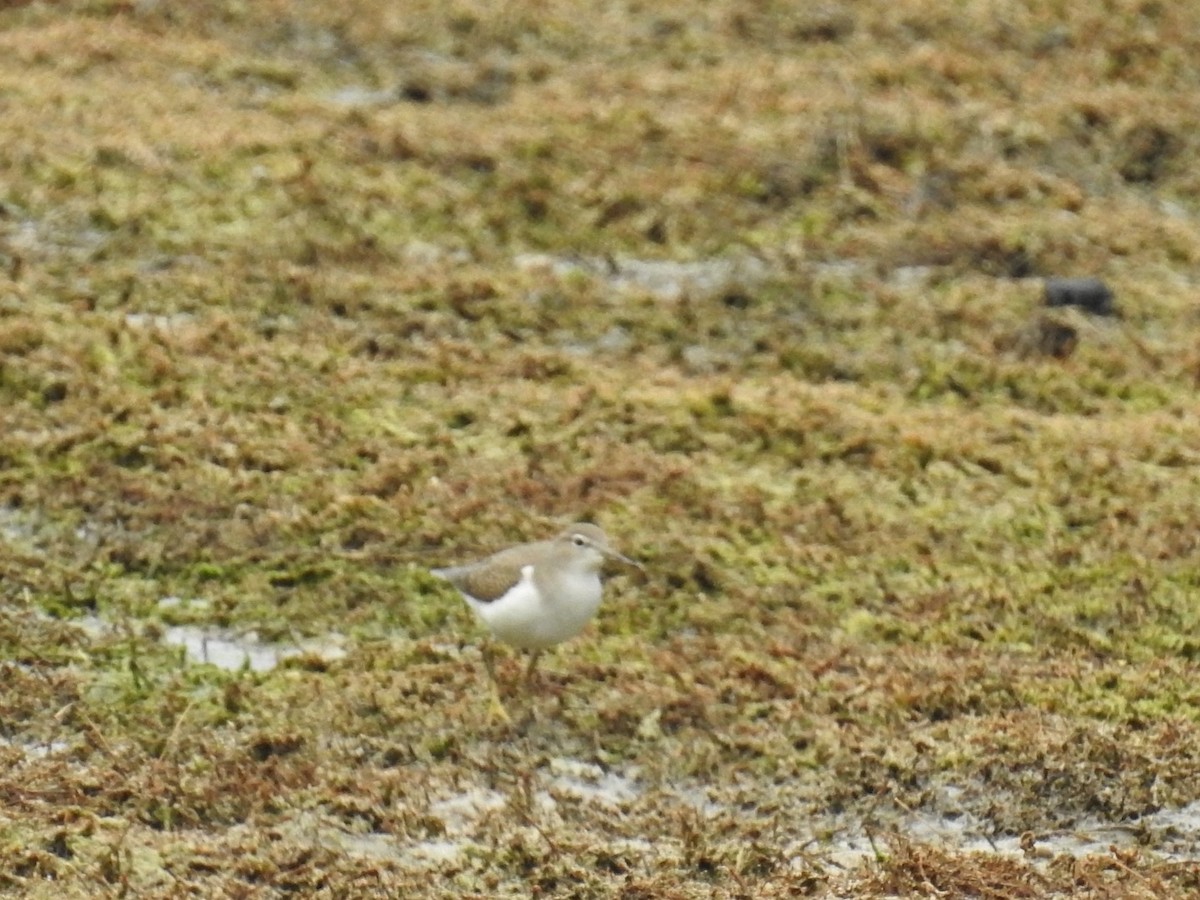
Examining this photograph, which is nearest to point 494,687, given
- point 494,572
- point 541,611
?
point 541,611

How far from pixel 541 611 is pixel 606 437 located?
2786 millimetres

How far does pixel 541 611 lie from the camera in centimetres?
866

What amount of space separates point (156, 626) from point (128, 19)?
9831 mm

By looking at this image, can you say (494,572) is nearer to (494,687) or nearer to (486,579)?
(486,579)

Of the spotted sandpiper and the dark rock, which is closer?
the spotted sandpiper

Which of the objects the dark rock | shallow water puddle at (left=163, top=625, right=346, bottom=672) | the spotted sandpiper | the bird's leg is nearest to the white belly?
the spotted sandpiper

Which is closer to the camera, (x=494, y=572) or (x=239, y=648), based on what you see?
(x=494, y=572)

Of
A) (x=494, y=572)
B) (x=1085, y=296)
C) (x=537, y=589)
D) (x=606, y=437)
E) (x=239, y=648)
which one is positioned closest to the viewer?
(x=537, y=589)

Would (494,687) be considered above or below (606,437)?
above

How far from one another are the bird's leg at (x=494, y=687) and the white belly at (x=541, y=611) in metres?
0.10

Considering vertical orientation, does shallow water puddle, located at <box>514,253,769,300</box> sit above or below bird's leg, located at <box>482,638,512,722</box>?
below

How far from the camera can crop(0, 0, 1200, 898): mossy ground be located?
26.0 feet

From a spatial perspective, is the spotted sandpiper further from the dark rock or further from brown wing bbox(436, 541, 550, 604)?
the dark rock

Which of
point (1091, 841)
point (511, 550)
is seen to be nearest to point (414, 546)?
point (511, 550)
